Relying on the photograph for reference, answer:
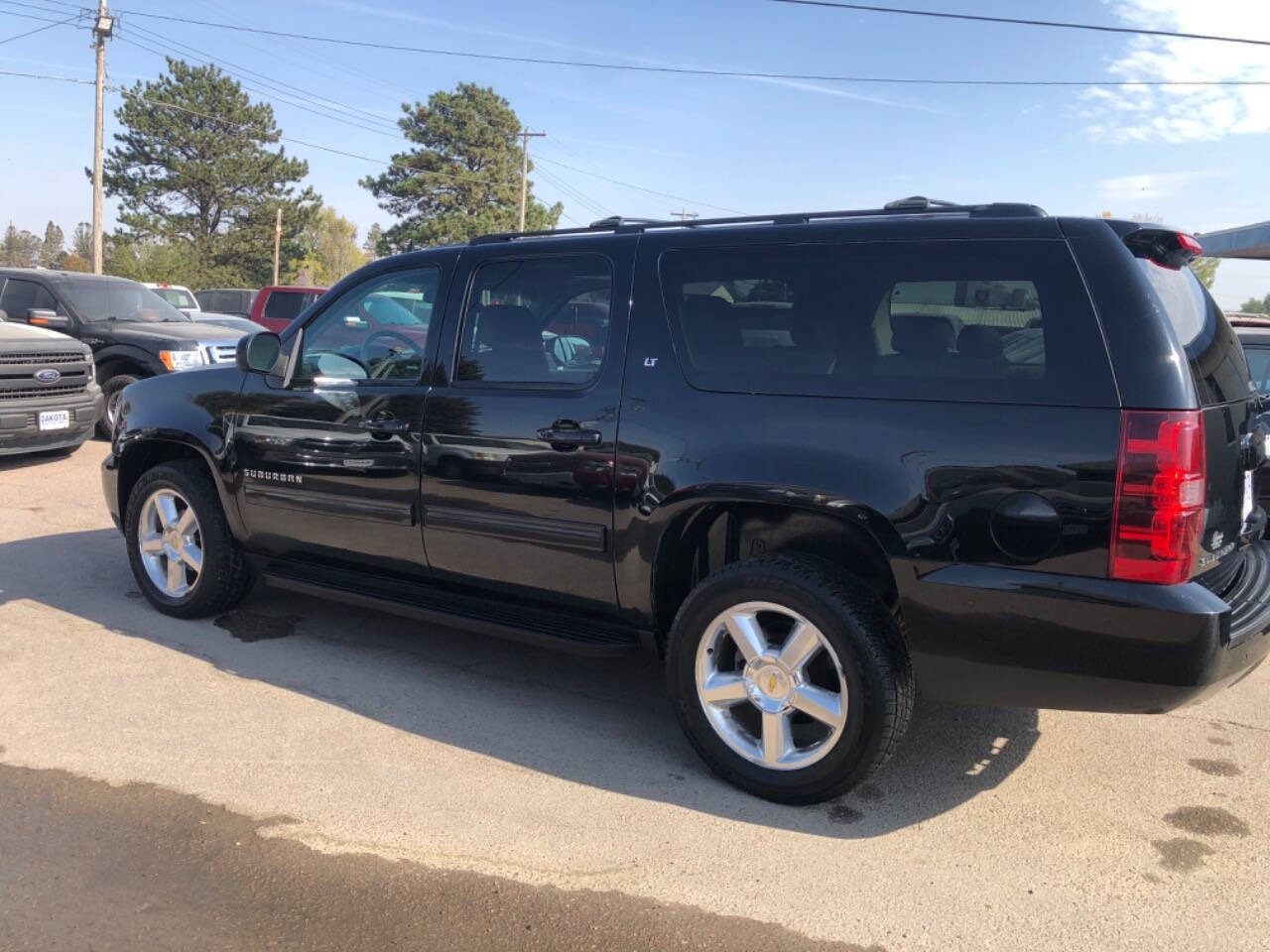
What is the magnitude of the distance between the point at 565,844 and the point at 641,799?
40 centimetres

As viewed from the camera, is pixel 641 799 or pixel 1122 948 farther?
pixel 641 799

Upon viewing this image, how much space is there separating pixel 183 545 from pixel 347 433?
1352mm

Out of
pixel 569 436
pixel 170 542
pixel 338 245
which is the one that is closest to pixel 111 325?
pixel 170 542

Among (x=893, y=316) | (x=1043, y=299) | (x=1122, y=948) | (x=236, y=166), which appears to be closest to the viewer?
(x=1122, y=948)

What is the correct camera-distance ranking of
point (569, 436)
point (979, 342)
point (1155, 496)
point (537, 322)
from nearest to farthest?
point (1155, 496) → point (979, 342) → point (569, 436) → point (537, 322)

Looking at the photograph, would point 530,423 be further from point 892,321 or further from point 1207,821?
point 1207,821

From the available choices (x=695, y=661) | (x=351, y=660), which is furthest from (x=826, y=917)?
(x=351, y=660)

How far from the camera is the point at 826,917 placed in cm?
286

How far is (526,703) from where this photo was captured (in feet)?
14.4

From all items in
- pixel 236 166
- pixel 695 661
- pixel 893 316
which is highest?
pixel 236 166

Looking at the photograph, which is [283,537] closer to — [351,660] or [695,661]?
[351,660]

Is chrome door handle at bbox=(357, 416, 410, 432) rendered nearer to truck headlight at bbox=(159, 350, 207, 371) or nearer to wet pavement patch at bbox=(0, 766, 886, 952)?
wet pavement patch at bbox=(0, 766, 886, 952)

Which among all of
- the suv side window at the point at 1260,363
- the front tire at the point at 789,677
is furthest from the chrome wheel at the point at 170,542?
the suv side window at the point at 1260,363

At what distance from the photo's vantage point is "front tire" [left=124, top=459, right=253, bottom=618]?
5.12 meters
